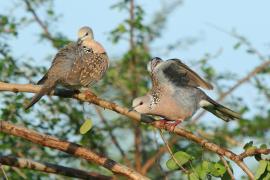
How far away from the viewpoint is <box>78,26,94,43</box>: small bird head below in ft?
21.1

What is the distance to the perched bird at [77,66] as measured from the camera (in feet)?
17.2

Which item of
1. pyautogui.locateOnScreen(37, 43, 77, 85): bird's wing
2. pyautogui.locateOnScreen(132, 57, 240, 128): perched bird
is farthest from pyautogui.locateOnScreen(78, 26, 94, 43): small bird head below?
pyautogui.locateOnScreen(132, 57, 240, 128): perched bird

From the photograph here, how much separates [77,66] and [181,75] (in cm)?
83

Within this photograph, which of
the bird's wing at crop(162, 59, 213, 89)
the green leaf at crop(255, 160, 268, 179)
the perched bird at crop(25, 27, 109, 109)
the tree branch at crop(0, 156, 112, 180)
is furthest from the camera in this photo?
the perched bird at crop(25, 27, 109, 109)

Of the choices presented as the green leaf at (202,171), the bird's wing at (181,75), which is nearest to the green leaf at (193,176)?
the green leaf at (202,171)

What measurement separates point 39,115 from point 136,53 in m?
1.46

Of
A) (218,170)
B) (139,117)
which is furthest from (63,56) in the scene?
(218,170)

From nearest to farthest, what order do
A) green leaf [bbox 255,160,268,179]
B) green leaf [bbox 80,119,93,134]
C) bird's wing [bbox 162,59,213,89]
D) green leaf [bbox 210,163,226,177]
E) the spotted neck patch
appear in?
green leaf [bbox 255,160,268,179], green leaf [bbox 210,163,226,177], green leaf [bbox 80,119,93,134], bird's wing [bbox 162,59,213,89], the spotted neck patch

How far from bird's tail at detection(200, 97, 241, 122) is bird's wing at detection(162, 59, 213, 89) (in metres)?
0.25

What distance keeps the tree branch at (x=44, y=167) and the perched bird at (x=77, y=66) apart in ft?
1.50

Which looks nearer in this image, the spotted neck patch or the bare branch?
the bare branch

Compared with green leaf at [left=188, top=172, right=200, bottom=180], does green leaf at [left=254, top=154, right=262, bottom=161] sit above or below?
above

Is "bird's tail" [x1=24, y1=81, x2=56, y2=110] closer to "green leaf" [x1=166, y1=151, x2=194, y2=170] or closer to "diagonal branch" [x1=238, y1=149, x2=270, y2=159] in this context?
"green leaf" [x1=166, y1=151, x2=194, y2=170]

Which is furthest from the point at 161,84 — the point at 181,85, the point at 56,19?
the point at 56,19
